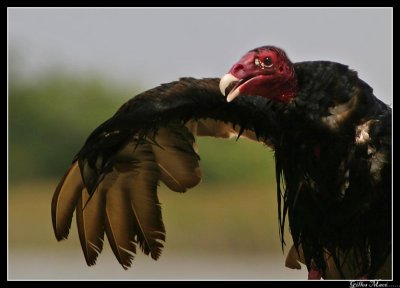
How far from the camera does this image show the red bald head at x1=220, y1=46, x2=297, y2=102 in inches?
299

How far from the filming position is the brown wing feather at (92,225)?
27.9 feet

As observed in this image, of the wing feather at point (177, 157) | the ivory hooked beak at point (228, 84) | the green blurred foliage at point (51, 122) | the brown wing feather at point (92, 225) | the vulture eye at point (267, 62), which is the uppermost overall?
the vulture eye at point (267, 62)

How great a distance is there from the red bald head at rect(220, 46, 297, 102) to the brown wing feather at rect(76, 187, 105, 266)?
61.1 inches

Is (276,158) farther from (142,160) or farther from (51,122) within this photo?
(51,122)

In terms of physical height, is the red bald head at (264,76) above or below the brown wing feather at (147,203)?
above

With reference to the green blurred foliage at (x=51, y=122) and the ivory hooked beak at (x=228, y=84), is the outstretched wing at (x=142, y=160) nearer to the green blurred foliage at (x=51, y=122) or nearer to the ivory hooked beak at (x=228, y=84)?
the ivory hooked beak at (x=228, y=84)

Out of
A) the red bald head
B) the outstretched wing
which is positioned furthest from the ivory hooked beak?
the outstretched wing

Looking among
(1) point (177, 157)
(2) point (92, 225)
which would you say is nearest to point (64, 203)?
(2) point (92, 225)

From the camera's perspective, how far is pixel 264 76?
7734 mm

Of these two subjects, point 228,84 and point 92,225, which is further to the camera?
point 92,225

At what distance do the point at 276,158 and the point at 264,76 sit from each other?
0.74 m

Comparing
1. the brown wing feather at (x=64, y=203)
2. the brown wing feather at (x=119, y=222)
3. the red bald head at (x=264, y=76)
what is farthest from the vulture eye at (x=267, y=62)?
the brown wing feather at (x=64, y=203)

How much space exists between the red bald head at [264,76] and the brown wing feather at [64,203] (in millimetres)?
1478
